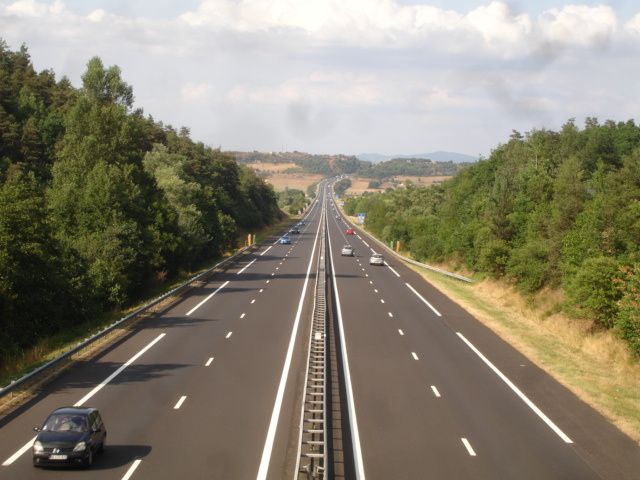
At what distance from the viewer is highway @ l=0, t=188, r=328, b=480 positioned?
16.4 meters

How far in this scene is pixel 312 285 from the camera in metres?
55.8

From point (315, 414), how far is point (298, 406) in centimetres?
169

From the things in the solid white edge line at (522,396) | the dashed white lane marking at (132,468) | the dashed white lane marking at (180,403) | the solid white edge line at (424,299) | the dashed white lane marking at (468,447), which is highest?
the dashed white lane marking at (132,468)

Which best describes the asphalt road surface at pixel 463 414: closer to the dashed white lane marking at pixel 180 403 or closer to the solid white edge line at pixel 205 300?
the dashed white lane marking at pixel 180 403

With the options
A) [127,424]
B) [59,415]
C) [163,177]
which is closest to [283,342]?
[127,424]

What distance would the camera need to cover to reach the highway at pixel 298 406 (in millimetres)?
16766

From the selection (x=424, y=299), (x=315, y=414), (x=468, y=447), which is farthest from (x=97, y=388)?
(x=424, y=299)

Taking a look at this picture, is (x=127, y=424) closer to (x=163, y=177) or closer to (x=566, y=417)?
(x=566, y=417)

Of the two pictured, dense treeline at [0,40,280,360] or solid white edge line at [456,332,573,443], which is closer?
solid white edge line at [456,332,573,443]

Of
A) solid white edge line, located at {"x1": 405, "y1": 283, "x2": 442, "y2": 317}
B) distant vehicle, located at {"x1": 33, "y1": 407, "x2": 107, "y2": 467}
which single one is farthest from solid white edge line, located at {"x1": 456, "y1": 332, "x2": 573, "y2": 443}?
distant vehicle, located at {"x1": 33, "y1": 407, "x2": 107, "y2": 467}

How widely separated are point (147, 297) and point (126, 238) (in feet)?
14.4

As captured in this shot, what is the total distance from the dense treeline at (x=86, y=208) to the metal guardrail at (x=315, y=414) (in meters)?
12.6

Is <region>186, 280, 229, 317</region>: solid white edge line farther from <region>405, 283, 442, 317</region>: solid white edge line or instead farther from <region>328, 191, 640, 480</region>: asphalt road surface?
<region>405, 283, 442, 317</region>: solid white edge line

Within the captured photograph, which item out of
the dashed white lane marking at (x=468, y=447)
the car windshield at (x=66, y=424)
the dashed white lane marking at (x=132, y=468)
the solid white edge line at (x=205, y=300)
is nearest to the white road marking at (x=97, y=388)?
the car windshield at (x=66, y=424)
